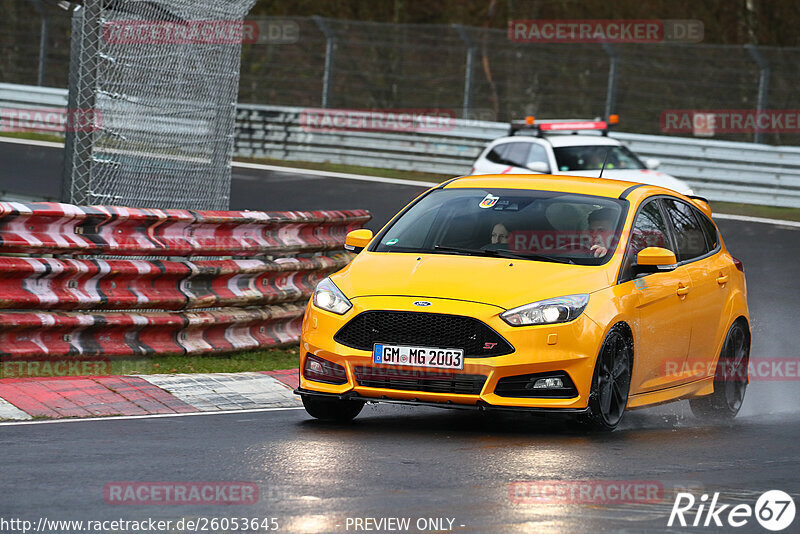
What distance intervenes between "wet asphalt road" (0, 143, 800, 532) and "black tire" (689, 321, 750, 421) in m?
0.12

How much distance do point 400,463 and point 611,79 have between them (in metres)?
21.4

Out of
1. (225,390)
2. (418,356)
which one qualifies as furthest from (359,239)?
(225,390)

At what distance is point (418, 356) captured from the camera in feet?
28.2

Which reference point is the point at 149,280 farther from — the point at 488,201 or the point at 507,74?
the point at 507,74

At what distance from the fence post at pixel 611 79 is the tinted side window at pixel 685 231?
17.6m

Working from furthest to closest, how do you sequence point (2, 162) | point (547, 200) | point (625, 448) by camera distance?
point (2, 162), point (547, 200), point (625, 448)

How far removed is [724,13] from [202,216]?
99.0 feet

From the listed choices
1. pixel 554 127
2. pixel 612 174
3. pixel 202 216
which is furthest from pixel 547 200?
pixel 554 127

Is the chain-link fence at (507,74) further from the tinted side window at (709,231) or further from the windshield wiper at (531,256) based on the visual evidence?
the windshield wiper at (531,256)

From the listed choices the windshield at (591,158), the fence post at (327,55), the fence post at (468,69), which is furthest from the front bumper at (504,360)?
the fence post at (327,55)

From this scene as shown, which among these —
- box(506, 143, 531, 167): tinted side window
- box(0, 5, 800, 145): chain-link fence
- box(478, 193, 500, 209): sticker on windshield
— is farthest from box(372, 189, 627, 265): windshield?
box(0, 5, 800, 145): chain-link fence

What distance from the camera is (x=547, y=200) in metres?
9.80

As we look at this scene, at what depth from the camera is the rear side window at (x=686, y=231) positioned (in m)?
10.4

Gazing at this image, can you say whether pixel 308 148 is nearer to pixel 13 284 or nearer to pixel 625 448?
pixel 13 284
